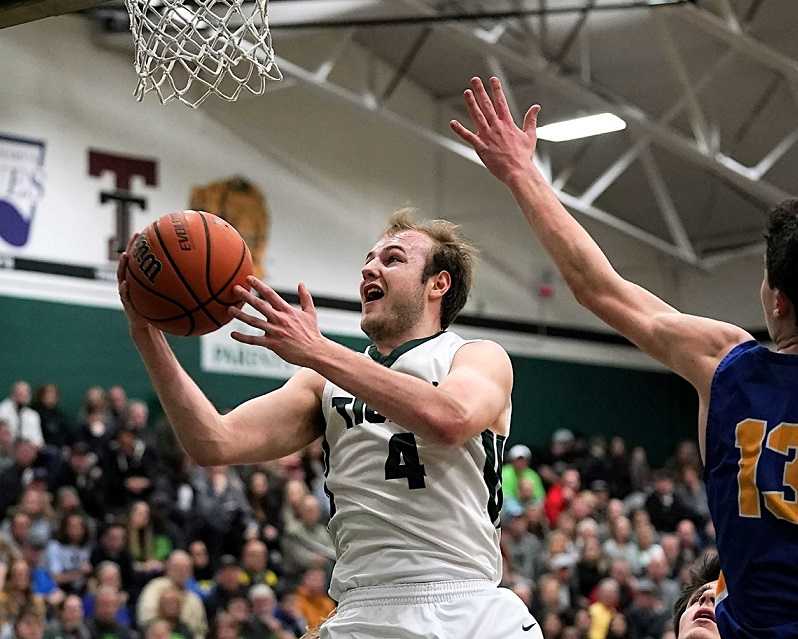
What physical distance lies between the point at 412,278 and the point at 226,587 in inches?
333

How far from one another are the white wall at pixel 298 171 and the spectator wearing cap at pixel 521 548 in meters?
4.83

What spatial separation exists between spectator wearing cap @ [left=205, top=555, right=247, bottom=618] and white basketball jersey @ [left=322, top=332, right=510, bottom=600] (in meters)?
8.30

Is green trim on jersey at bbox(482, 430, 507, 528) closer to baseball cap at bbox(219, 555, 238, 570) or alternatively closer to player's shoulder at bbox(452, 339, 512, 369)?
player's shoulder at bbox(452, 339, 512, 369)

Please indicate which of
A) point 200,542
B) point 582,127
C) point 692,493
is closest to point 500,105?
point 200,542

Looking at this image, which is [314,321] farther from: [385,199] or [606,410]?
[606,410]

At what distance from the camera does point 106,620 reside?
1144 centimetres

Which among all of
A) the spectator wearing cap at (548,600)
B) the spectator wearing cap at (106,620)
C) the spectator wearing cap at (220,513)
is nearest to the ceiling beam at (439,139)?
the spectator wearing cap at (220,513)

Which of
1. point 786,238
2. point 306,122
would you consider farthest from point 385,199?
point 786,238

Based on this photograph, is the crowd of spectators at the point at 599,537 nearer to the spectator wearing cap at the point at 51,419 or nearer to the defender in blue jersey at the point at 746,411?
the spectator wearing cap at the point at 51,419

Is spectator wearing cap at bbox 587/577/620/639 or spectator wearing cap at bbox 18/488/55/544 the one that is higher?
spectator wearing cap at bbox 18/488/55/544

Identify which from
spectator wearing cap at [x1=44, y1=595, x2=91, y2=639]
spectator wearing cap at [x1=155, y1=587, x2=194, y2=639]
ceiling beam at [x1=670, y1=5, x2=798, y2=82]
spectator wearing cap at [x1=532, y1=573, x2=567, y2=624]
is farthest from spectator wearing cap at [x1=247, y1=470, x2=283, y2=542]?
ceiling beam at [x1=670, y1=5, x2=798, y2=82]

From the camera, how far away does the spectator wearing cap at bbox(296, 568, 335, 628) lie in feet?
42.2

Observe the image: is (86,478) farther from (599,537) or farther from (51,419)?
(599,537)

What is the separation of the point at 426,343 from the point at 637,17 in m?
14.0
